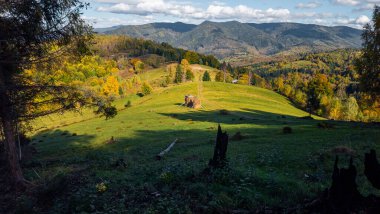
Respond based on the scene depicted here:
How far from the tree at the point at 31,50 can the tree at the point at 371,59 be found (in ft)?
122

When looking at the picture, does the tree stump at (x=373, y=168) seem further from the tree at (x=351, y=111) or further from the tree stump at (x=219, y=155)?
the tree at (x=351, y=111)

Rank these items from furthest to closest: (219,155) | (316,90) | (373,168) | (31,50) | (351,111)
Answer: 1. (351,111)
2. (316,90)
3. (31,50)
4. (219,155)
5. (373,168)

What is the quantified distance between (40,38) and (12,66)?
304cm

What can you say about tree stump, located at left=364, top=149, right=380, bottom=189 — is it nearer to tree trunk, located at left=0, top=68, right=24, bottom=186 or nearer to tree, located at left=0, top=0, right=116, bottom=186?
tree, located at left=0, top=0, right=116, bottom=186

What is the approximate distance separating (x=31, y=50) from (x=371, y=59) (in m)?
41.2

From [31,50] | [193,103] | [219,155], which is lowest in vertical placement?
[193,103]

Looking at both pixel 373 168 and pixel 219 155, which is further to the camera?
pixel 219 155

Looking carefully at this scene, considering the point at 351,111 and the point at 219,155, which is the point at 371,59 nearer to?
the point at 219,155

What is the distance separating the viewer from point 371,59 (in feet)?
135

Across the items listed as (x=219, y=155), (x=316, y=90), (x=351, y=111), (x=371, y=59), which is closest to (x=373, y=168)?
(x=219, y=155)

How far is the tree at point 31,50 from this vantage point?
56.5 ft

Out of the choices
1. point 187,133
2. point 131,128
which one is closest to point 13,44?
point 187,133

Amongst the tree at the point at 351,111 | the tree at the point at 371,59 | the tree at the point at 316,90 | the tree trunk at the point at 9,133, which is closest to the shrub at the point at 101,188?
the tree trunk at the point at 9,133

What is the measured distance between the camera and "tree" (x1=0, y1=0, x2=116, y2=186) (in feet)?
56.5
